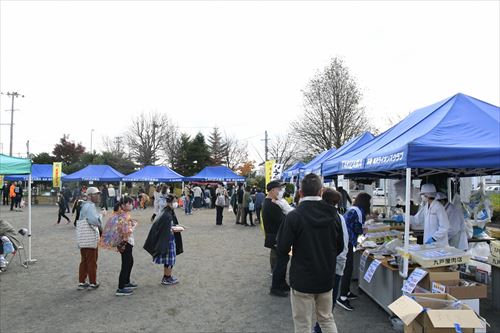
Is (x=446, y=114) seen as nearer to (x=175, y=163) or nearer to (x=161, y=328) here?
(x=161, y=328)

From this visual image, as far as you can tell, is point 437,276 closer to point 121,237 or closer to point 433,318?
point 433,318

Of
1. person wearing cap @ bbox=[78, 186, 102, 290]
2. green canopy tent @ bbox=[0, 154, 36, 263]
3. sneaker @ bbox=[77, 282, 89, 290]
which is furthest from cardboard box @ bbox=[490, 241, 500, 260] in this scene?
green canopy tent @ bbox=[0, 154, 36, 263]

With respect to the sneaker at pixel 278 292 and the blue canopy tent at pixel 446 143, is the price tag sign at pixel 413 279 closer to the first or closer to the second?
the blue canopy tent at pixel 446 143

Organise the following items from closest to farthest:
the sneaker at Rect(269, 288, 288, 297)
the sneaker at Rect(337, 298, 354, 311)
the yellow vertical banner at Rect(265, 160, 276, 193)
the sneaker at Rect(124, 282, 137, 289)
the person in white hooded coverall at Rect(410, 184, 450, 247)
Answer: the person in white hooded coverall at Rect(410, 184, 450, 247)
the sneaker at Rect(337, 298, 354, 311)
the sneaker at Rect(269, 288, 288, 297)
the sneaker at Rect(124, 282, 137, 289)
the yellow vertical banner at Rect(265, 160, 276, 193)

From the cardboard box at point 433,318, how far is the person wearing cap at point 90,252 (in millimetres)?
4877

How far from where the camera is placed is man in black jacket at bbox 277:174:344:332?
3213 millimetres

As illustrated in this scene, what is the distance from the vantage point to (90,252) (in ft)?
20.6

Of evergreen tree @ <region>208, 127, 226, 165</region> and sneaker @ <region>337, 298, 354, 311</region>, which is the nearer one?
sneaker @ <region>337, 298, 354, 311</region>

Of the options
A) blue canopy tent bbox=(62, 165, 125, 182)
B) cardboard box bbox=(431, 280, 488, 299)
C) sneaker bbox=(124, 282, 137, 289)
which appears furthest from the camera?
blue canopy tent bbox=(62, 165, 125, 182)

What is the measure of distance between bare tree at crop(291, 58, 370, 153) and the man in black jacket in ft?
81.2

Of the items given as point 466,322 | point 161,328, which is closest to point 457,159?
point 466,322

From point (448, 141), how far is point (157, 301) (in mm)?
4698

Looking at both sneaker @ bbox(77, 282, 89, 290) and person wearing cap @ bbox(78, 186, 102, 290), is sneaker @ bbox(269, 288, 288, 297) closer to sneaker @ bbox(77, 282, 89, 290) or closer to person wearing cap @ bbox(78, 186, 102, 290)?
person wearing cap @ bbox(78, 186, 102, 290)

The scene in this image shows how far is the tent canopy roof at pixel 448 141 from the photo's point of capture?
4.05m
